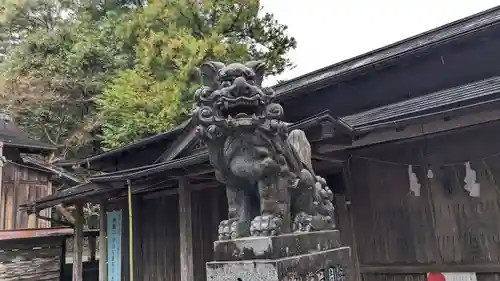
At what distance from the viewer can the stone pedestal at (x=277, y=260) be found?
121 inches

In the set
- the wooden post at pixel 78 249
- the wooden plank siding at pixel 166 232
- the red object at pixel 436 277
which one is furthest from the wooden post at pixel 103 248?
the red object at pixel 436 277

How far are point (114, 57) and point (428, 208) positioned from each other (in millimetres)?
17291

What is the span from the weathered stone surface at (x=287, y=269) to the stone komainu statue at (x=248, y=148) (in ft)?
0.87

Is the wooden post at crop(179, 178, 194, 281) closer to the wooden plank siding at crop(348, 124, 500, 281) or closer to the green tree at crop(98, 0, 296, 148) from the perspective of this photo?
the wooden plank siding at crop(348, 124, 500, 281)

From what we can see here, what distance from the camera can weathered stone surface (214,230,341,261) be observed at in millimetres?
3162

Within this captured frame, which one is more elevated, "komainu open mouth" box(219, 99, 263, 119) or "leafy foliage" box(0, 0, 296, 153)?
"leafy foliage" box(0, 0, 296, 153)

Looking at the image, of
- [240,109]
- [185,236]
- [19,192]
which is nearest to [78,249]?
[185,236]

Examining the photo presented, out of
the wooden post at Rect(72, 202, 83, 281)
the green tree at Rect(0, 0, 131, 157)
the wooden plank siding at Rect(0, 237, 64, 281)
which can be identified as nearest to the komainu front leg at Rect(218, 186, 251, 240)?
the wooden post at Rect(72, 202, 83, 281)

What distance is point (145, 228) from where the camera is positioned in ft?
36.4

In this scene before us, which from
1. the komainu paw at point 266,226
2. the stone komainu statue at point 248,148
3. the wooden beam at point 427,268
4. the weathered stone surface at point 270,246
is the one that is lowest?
the wooden beam at point 427,268

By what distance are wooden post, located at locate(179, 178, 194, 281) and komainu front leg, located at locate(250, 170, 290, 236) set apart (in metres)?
4.87

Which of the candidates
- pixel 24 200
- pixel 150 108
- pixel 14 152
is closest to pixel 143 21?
pixel 150 108

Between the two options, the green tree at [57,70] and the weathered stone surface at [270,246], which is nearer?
the weathered stone surface at [270,246]

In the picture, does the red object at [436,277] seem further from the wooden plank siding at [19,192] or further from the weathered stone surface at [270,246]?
the wooden plank siding at [19,192]
